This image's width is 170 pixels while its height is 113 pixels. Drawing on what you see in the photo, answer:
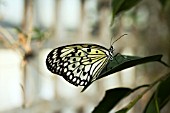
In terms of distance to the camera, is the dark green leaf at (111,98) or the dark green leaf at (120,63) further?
the dark green leaf at (111,98)

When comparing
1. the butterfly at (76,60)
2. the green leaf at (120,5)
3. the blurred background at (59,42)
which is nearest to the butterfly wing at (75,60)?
the butterfly at (76,60)

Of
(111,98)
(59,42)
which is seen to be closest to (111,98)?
(111,98)

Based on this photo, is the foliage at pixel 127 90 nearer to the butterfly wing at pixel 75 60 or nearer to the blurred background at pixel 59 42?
the butterfly wing at pixel 75 60

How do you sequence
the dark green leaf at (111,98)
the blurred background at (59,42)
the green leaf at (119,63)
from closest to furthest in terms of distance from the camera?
the green leaf at (119,63), the dark green leaf at (111,98), the blurred background at (59,42)

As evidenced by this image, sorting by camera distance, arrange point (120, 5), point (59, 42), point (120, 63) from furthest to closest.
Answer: point (59, 42)
point (120, 5)
point (120, 63)

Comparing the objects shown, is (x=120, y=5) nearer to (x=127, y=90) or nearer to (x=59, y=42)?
(x=127, y=90)

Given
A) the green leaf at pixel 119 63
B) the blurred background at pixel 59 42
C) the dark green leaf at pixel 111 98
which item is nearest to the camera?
the green leaf at pixel 119 63
